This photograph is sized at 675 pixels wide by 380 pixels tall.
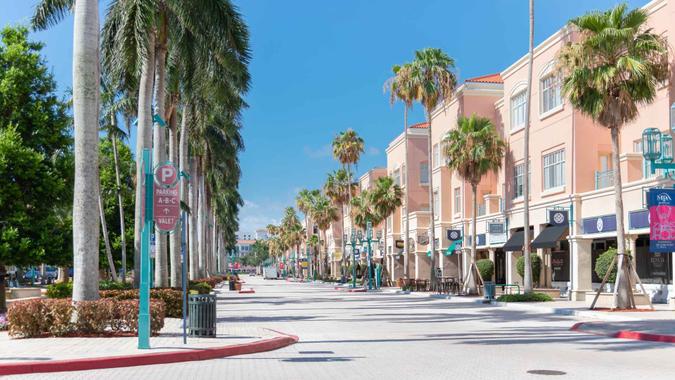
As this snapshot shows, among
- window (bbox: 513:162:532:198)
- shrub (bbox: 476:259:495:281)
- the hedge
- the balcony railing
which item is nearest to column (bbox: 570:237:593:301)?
the balcony railing

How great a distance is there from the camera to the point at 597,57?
28031 millimetres

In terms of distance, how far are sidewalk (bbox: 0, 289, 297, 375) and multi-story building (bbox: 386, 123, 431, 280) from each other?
46982mm

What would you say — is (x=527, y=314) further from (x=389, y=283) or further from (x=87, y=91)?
(x=389, y=283)

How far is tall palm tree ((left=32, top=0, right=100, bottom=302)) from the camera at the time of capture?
55.5ft

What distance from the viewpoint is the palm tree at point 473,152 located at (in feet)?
144

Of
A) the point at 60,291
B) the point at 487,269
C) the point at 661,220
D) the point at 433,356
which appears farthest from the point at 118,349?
the point at 487,269

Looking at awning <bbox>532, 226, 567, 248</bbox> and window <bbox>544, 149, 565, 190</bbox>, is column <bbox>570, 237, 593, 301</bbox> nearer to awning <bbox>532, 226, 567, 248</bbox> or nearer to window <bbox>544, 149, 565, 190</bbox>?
awning <bbox>532, 226, 567, 248</bbox>

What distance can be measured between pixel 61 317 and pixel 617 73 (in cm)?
2037

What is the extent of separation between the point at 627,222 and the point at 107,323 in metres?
24.9

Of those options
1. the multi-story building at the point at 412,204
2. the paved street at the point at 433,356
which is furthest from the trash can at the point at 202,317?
the multi-story building at the point at 412,204

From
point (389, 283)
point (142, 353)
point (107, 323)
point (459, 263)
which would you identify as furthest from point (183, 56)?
point (389, 283)

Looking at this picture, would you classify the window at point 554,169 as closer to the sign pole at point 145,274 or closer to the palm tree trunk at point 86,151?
the palm tree trunk at point 86,151

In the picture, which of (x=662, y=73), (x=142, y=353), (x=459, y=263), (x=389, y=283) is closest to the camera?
(x=142, y=353)

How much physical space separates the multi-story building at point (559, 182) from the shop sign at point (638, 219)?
0.14ft
